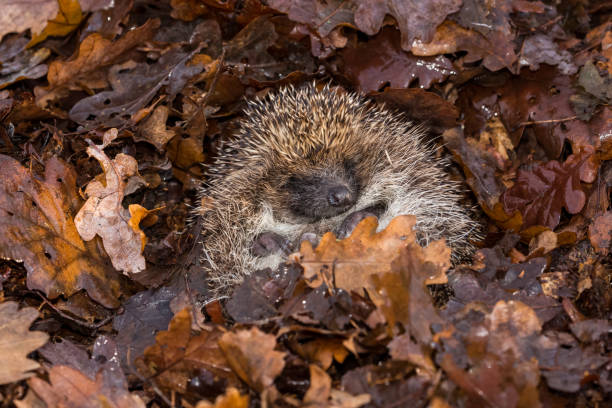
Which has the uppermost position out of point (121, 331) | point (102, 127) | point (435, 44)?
point (435, 44)

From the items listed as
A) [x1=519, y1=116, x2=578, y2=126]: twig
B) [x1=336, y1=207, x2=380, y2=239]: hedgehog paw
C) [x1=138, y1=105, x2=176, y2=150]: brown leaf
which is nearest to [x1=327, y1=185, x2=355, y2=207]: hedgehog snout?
[x1=336, y1=207, x2=380, y2=239]: hedgehog paw

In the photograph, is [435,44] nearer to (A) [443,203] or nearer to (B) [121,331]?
(A) [443,203]

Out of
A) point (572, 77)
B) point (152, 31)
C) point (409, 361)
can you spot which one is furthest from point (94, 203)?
point (572, 77)

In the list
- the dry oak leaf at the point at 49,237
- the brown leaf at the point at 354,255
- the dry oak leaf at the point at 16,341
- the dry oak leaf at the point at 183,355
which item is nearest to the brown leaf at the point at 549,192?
the brown leaf at the point at 354,255

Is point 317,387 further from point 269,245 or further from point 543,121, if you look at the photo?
point 543,121

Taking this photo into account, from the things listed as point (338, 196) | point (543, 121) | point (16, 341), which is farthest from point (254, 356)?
point (543, 121)

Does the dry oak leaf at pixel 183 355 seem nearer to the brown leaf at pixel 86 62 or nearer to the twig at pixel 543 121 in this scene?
the brown leaf at pixel 86 62

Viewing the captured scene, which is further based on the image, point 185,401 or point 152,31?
point 152,31
